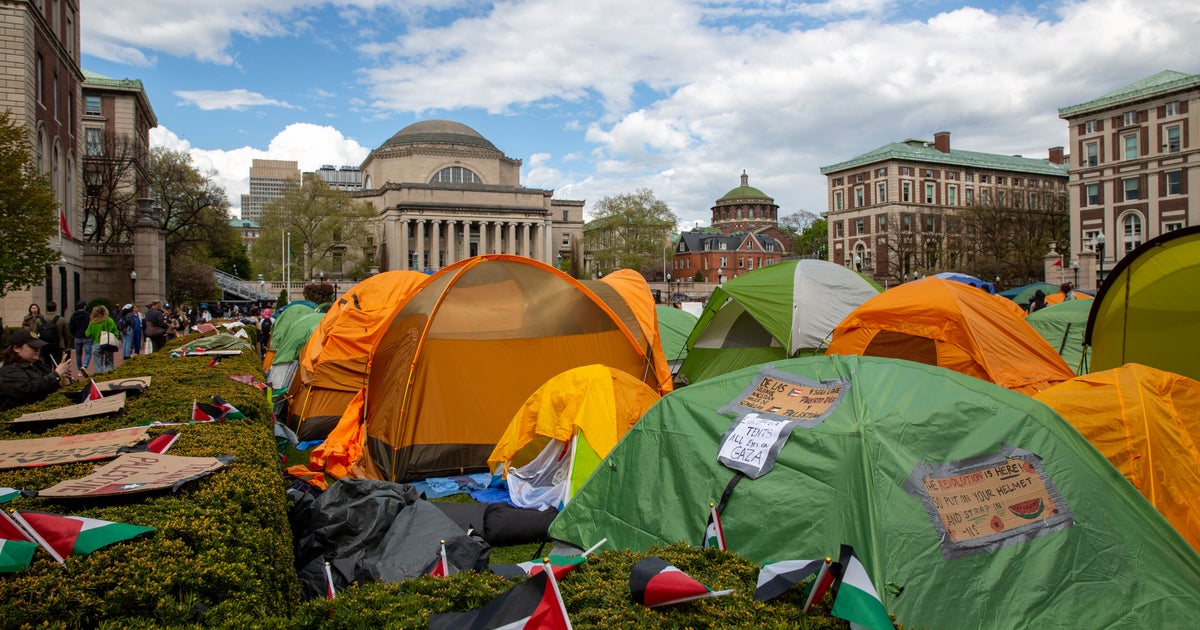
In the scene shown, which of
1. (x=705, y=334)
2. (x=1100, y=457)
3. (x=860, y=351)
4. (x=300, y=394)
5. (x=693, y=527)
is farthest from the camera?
(x=705, y=334)

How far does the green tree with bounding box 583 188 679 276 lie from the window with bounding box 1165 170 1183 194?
40.4 m

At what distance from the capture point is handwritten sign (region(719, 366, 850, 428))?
15.2ft

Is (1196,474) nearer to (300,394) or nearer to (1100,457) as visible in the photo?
(1100,457)

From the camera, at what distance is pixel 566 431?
23.3 feet

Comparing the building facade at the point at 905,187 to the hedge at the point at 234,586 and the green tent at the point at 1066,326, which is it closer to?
the green tent at the point at 1066,326

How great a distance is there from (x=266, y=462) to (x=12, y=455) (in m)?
1.41

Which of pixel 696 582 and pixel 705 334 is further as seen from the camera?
pixel 705 334

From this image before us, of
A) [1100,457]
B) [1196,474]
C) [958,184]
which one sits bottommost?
[1196,474]

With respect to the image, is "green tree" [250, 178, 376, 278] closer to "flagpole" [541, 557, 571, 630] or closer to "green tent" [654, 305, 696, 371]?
"green tent" [654, 305, 696, 371]

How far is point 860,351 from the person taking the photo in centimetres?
884

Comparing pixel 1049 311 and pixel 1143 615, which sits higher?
pixel 1049 311

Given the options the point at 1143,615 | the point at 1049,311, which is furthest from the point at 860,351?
the point at 1049,311

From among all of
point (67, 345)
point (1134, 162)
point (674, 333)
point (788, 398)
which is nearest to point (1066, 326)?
point (674, 333)

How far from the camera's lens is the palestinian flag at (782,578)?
2918 millimetres
